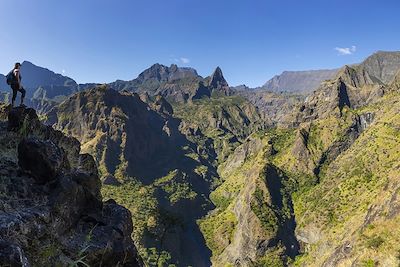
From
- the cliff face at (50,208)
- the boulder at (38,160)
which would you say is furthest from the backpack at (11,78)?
the boulder at (38,160)

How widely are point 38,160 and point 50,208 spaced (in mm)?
2525

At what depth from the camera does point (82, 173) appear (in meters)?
23.7

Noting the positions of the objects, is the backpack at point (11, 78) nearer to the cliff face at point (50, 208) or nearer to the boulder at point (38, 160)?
the cliff face at point (50, 208)

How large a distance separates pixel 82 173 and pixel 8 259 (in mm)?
14400

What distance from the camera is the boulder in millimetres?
18875

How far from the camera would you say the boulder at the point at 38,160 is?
61.9ft

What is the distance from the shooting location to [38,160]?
62.2 ft

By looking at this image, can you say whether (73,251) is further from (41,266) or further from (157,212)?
(157,212)

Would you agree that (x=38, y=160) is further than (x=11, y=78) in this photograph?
No

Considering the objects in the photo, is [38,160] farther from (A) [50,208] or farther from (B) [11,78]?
(B) [11,78]

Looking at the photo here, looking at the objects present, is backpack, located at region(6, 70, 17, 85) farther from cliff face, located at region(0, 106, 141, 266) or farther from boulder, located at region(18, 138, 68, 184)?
boulder, located at region(18, 138, 68, 184)

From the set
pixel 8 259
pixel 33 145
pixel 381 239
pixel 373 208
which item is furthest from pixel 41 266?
pixel 373 208

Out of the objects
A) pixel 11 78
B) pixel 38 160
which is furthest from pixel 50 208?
pixel 11 78

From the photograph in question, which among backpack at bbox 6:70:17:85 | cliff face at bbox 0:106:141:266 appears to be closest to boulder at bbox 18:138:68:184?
cliff face at bbox 0:106:141:266
